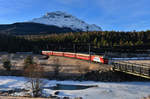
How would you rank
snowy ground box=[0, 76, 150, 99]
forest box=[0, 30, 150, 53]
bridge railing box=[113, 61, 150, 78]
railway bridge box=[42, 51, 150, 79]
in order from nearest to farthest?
1. snowy ground box=[0, 76, 150, 99]
2. bridge railing box=[113, 61, 150, 78]
3. railway bridge box=[42, 51, 150, 79]
4. forest box=[0, 30, 150, 53]

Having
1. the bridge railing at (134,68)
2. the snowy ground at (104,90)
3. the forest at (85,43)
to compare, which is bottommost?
the snowy ground at (104,90)

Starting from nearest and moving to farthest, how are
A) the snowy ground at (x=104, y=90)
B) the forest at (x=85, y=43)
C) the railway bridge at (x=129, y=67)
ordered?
the snowy ground at (x=104, y=90) < the railway bridge at (x=129, y=67) < the forest at (x=85, y=43)

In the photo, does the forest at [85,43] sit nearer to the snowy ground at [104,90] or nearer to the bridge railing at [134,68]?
the bridge railing at [134,68]

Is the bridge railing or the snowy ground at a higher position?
the bridge railing

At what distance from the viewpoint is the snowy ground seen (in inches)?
648

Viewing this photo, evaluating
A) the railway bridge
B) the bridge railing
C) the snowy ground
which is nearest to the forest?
the railway bridge

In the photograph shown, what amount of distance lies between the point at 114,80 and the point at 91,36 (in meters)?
56.4

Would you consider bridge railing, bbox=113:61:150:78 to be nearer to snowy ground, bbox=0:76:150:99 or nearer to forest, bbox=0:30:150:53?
snowy ground, bbox=0:76:150:99

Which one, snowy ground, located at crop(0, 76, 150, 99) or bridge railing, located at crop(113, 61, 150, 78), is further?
bridge railing, located at crop(113, 61, 150, 78)

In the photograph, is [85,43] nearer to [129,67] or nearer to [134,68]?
[129,67]

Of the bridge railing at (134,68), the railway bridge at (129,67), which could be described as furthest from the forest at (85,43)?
the bridge railing at (134,68)

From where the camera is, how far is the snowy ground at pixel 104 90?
54.0 ft

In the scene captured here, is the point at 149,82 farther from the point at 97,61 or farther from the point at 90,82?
the point at 97,61

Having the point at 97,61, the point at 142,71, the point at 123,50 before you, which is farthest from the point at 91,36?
the point at 142,71
